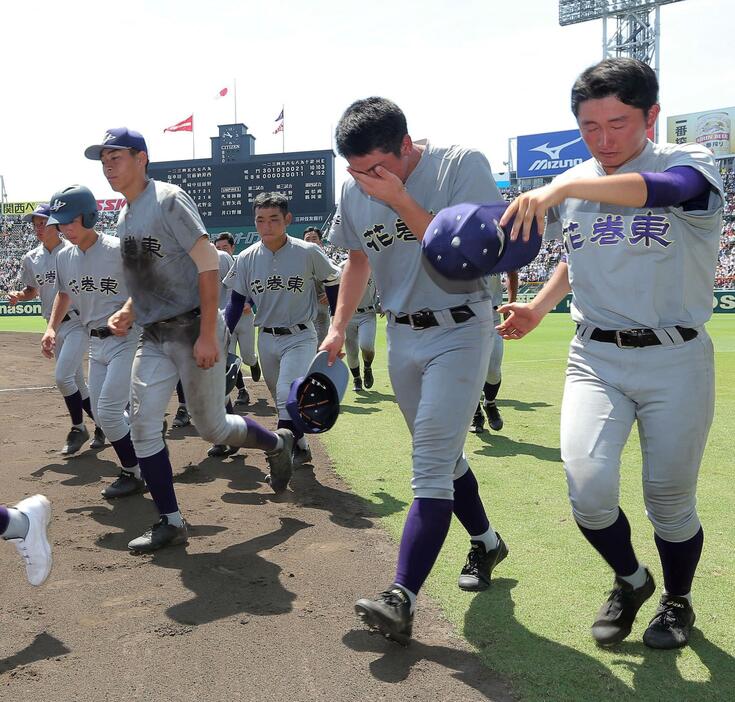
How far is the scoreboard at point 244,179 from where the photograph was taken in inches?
1443

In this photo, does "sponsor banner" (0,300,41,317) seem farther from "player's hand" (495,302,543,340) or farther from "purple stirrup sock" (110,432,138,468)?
"player's hand" (495,302,543,340)

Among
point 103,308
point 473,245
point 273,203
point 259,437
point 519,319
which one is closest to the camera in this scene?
point 473,245

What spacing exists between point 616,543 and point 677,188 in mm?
1381

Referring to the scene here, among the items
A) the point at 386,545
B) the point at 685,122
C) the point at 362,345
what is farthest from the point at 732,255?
the point at 386,545

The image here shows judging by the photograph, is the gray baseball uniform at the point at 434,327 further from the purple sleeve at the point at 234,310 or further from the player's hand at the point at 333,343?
the purple sleeve at the point at 234,310

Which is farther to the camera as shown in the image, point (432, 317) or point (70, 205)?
point (70, 205)

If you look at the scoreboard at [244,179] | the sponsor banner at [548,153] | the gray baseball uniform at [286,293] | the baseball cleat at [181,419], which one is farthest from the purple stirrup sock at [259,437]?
the sponsor banner at [548,153]

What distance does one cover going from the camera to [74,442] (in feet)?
22.8

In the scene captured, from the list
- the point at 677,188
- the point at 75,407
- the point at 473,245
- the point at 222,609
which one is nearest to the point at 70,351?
the point at 75,407

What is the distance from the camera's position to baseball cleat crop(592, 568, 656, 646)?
2.85m

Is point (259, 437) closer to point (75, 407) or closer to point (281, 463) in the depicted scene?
point (281, 463)

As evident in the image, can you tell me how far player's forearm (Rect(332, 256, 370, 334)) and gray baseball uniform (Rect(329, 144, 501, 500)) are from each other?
11.8 inches

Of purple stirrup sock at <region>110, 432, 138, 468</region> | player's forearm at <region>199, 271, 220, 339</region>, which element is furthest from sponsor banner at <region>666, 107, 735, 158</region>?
player's forearm at <region>199, 271, 220, 339</region>

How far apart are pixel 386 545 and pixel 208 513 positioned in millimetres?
1436
